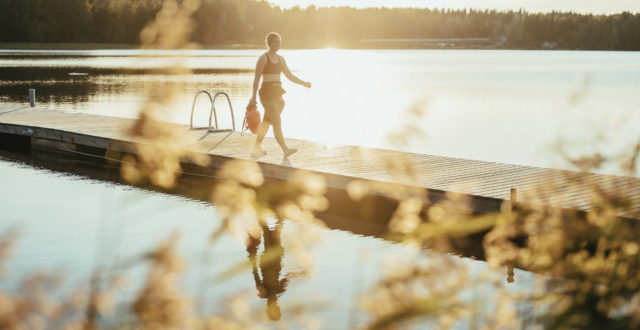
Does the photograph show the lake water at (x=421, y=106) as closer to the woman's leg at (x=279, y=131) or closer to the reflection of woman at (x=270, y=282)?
the woman's leg at (x=279, y=131)

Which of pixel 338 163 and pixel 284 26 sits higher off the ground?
pixel 284 26

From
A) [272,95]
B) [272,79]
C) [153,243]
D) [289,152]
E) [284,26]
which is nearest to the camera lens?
[153,243]

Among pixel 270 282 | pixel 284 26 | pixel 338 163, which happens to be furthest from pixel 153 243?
pixel 284 26

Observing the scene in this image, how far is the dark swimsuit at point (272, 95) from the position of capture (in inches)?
438

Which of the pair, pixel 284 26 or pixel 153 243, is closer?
pixel 153 243

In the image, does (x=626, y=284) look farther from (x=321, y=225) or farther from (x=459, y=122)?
(x=459, y=122)

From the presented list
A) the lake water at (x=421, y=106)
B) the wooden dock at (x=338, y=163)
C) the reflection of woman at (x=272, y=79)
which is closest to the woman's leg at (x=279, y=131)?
the reflection of woman at (x=272, y=79)

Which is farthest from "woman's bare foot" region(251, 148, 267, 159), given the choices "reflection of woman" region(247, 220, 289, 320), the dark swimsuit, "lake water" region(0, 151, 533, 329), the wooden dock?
"reflection of woman" region(247, 220, 289, 320)

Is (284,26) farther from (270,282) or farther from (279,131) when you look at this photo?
(270,282)

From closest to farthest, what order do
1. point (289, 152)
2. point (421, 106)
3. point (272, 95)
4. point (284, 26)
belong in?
1. point (421, 106)
2. point (272, 95)
3. point (289, 152)
4. point (284, 26)

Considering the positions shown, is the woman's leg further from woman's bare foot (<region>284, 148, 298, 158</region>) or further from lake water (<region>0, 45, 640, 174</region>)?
lake water (<region>0, 45, 640, 174</region>)

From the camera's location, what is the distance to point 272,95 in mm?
11266

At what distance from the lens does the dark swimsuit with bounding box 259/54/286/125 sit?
11117 millimetres

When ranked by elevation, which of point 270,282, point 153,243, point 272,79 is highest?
point 272,79
